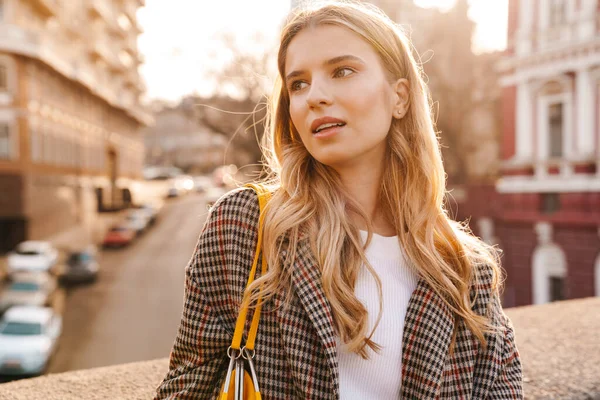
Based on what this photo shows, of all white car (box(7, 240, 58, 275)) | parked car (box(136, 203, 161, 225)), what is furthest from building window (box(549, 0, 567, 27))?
parked car (box(136, 203, 161, 225))

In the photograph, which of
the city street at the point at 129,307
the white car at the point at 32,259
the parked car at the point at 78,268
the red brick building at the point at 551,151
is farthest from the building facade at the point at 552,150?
the parked car at the point at 78,268

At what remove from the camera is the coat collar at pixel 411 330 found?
138cm

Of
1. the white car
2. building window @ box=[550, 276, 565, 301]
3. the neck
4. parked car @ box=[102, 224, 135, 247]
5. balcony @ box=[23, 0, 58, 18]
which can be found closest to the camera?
the neck

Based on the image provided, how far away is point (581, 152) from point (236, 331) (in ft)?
52.9

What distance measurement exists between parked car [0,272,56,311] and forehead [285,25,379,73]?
769 inches

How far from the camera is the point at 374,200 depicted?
5.68ft

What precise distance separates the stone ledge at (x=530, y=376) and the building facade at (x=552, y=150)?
1452 cm

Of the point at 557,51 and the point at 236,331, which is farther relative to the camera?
the point at 557,51

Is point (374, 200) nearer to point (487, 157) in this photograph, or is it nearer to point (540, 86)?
point (540, 86)

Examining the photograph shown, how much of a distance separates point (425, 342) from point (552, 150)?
54.7 ft

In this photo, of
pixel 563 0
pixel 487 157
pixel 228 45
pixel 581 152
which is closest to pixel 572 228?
pixel 581 152

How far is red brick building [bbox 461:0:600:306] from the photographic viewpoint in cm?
1531

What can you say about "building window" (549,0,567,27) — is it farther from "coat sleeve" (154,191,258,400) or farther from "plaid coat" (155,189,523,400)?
"coat sleeve" (154,191,258,400)

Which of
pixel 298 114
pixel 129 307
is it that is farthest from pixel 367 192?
pixel 129 307
